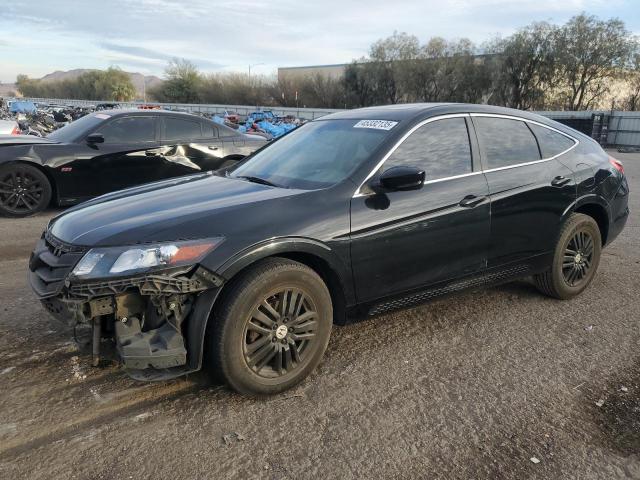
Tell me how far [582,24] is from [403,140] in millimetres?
48716

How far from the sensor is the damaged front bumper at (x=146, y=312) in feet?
8.51

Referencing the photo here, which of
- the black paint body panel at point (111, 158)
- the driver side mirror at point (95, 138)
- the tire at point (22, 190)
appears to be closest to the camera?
the tire at point (22, 190)

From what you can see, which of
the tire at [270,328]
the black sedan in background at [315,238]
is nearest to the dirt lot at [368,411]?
the tire at [270,328]

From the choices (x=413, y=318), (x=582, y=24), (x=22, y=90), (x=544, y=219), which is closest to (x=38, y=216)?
(x=413, y=318)

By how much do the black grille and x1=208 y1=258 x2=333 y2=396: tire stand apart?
822mm

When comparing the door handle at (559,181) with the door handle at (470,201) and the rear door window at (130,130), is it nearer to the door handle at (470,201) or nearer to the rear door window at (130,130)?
the door handle at (470,201)

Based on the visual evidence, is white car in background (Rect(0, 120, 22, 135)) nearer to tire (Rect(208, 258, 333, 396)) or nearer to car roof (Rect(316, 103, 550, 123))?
car roof (Rect(316, 103, 550, 123))

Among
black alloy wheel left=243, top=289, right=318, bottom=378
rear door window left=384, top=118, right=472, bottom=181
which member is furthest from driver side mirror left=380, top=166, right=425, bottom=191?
black alloy wheel left=243, top=289, right=318, bottom=378

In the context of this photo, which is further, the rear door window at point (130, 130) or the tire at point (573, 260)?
the rear door window at point (130, 130)

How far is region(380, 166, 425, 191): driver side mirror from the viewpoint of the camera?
10.4ft

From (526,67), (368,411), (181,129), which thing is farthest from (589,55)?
(368,411)

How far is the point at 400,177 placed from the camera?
316 cm

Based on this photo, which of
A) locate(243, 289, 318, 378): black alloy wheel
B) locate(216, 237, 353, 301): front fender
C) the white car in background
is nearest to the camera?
locate(216, 237, 353, 301): front fender

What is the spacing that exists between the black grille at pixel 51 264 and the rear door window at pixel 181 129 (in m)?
5.54
